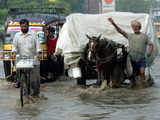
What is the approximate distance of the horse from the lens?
12852mm

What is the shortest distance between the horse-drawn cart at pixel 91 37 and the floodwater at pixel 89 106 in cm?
47

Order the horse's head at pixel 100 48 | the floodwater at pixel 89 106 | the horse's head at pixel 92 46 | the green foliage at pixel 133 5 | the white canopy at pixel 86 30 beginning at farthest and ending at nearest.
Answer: the green foliage at pixel 133 5
the white canopy at pixel 86 30
the horse's head at pixel 100 48
the horse's head at pixel 92 46
the floodwater at pixel 89 106

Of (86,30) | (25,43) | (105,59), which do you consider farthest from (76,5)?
(25,43)

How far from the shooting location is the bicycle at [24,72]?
35.4 feet

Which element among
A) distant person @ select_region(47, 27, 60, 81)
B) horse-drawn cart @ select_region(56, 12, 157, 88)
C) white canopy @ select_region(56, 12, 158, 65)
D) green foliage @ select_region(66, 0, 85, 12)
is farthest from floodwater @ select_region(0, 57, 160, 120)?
green foliage @ select_region(66, 0, 85, 12)

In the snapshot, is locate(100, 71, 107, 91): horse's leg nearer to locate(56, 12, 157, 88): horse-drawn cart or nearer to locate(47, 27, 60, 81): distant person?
locate(56, 12, 157, 88): horse-drawn cart

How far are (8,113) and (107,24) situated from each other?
5.23 m

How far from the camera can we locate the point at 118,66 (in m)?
13.8

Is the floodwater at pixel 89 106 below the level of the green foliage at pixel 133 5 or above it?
above

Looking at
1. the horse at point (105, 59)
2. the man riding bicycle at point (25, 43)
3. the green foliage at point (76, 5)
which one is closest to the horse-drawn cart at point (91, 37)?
the horse at point (105, 59)

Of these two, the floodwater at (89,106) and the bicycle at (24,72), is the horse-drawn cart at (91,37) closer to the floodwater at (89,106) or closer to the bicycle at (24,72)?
the floodwater at (89,106)

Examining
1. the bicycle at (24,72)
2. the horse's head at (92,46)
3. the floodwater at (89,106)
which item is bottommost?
the floodwater at (89,106)

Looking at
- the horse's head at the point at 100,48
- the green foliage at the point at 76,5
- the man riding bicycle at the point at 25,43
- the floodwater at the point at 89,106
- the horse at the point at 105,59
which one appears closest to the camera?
the floodwater at the point at 89,106

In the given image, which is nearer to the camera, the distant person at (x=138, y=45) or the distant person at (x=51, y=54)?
the distant person at (x=138, y=45)
